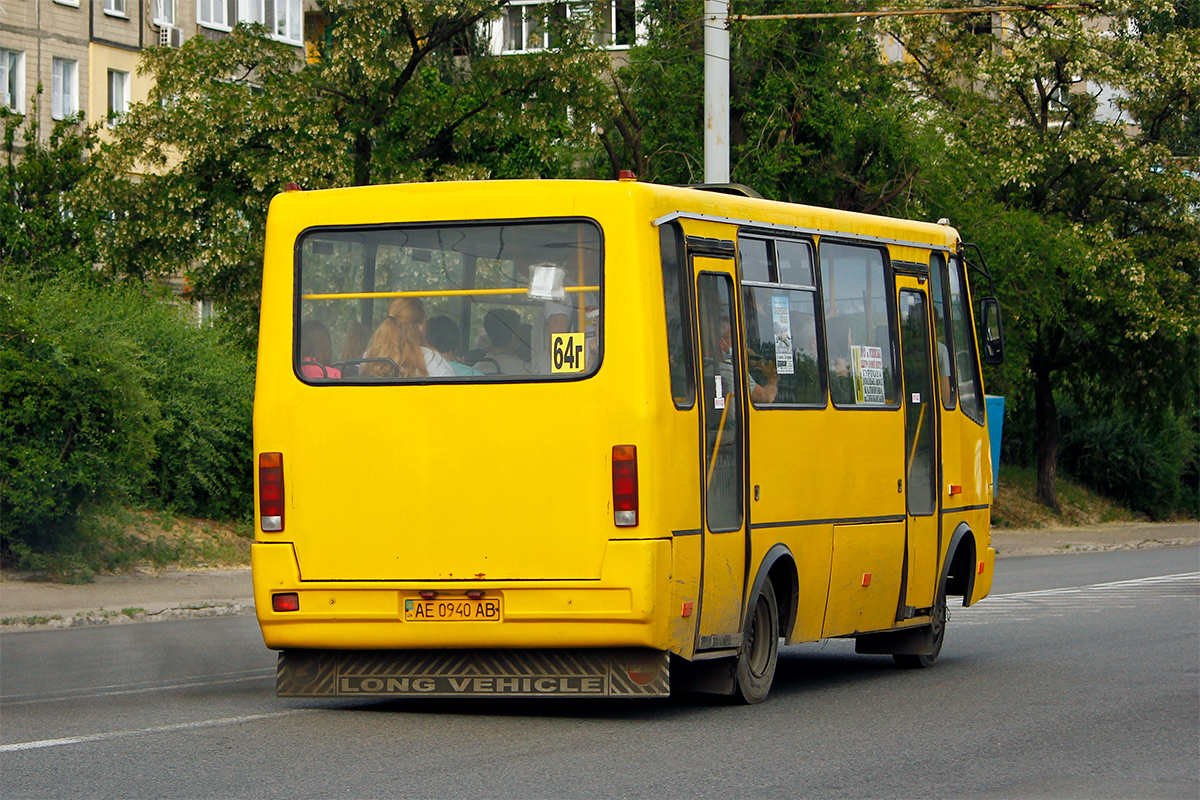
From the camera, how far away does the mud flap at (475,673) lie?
9.74m

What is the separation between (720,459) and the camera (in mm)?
10375

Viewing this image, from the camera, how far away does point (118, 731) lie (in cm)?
945

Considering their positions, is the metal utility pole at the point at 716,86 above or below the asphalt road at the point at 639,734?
above

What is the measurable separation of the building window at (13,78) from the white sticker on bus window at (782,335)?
3850 centimetres

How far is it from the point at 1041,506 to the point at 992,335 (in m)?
33.6

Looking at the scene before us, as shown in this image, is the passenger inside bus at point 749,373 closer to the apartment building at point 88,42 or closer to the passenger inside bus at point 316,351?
the passenger inside bus at point 316,351

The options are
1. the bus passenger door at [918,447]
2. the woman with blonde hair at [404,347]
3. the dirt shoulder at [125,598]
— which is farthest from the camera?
the dirt shoulder at [125,598]

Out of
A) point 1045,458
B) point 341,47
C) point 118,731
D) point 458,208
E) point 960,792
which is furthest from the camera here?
point 1045,458

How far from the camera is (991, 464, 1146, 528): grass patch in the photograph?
147 feet

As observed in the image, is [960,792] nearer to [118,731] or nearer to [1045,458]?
[118,731]

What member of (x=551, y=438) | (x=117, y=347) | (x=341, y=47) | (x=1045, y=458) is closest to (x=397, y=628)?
(x=551, y=438)

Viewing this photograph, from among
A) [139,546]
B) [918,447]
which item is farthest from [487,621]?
[139,546]

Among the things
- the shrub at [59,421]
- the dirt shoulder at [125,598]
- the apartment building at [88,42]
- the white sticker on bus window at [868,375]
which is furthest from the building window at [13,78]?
the white sticker on bus window at [868,375]

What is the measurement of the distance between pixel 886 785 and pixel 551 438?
2.73m
